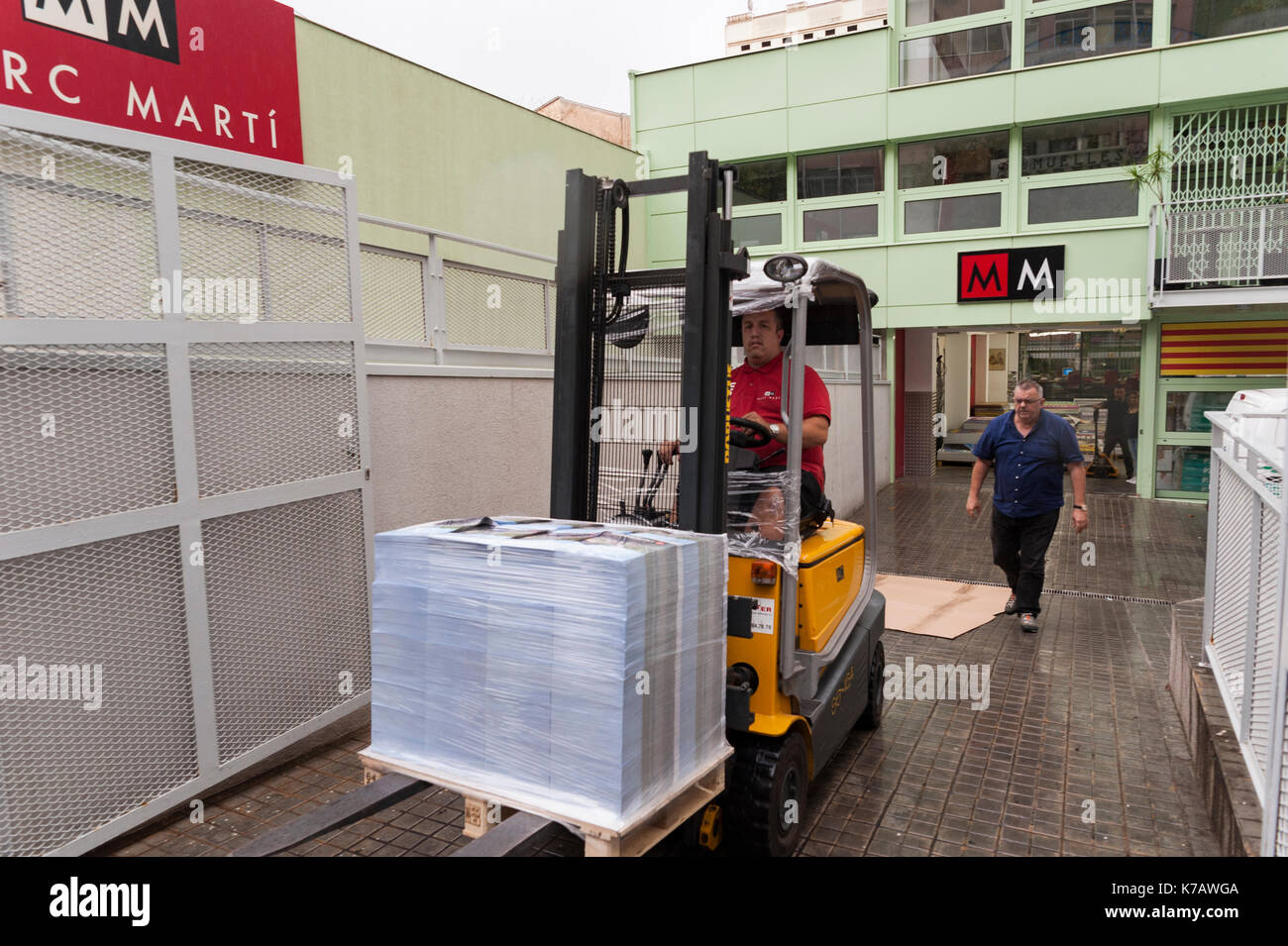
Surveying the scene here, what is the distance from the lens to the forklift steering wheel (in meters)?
3.69

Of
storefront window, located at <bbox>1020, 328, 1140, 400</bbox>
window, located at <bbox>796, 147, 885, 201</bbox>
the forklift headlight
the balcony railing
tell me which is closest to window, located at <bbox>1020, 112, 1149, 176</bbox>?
the balcony railing

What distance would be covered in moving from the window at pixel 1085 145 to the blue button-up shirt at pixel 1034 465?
9.77m

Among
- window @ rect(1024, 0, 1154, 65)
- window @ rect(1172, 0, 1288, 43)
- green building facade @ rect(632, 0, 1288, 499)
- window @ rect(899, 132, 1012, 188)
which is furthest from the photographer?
window @ rect(899, 132, 1012, 188)

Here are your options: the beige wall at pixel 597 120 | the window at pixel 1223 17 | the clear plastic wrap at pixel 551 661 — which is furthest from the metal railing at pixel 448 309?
the beige wall at pixel 597 120

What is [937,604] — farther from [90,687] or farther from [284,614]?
[90,687]

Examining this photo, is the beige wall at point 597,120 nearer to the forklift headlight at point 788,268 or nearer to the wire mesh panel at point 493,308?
the wire mesh panel at point 493,308

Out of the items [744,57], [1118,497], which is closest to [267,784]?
[1118,497]

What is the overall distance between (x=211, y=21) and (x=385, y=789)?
431 inches

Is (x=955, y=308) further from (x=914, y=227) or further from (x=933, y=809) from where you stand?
(x=933, y=809)

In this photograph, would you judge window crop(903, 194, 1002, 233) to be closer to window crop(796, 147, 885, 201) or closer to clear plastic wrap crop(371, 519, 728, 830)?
window crop(796, 147, 885, 201)

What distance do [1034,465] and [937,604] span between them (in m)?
1.77

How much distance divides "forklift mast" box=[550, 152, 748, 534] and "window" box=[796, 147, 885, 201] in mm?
14335

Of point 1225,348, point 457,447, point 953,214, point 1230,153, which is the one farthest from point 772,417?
point 1230,153

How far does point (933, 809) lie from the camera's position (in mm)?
4191
